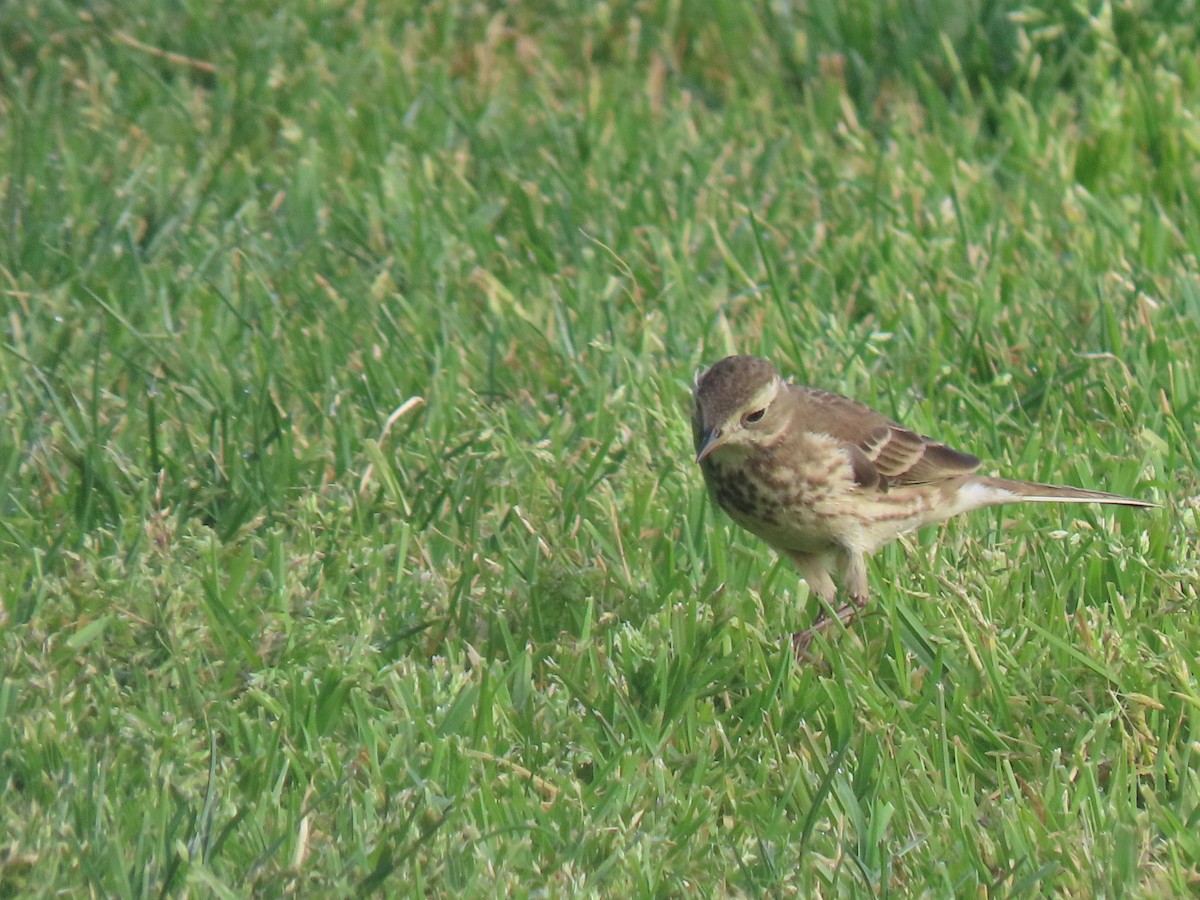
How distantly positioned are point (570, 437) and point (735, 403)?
3.56 feet

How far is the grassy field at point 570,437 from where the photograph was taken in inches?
166

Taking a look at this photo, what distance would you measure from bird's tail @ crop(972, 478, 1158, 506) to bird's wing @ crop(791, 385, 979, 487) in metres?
0.12

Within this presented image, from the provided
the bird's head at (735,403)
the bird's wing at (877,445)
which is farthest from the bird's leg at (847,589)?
the bird's head at (735,403)

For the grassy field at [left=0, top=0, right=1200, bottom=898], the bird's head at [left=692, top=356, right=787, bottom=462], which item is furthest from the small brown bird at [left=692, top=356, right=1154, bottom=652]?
the grassy field at [left=0, top=0, right=1200, bottom=898]

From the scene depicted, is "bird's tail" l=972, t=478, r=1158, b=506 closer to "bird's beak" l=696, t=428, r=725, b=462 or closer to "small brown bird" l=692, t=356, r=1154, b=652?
"small brown bird" l=692, t=356, r=1154, b=652

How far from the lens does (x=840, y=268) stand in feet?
23.6

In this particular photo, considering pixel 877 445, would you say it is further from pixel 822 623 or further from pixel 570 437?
pixel 570 437

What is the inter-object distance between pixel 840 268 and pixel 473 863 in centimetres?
375

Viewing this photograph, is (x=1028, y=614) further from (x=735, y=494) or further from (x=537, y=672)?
(x=537, y=672)

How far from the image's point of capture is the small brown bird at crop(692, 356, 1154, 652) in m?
5.21

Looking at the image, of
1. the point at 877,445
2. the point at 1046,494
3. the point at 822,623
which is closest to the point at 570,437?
the point at 877,445

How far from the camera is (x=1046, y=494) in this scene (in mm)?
5398

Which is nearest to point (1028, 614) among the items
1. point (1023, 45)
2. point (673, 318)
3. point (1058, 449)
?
point (1058, 449)

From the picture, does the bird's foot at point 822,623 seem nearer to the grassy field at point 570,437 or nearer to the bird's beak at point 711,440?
the grassy field at point 570,437
